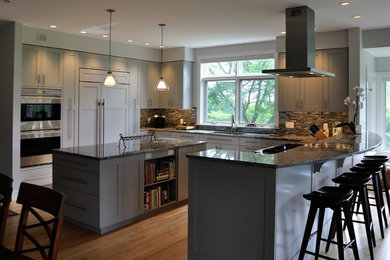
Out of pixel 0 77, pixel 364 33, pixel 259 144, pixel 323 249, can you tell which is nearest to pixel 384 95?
pixel 364 33

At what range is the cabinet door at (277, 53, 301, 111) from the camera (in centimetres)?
609

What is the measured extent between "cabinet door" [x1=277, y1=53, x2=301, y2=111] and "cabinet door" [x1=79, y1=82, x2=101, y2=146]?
3421mm

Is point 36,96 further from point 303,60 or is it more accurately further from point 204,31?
point 303,60

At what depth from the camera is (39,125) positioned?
18.7 feet

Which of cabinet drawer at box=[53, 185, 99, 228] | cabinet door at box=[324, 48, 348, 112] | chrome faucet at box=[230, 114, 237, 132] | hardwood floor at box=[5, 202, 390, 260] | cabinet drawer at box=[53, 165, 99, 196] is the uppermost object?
cabinet door at box=[324, 48, 348, 112]

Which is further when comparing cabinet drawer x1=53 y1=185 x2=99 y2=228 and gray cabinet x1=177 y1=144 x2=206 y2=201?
gray cabinet x1=177 y1=144 x2=206 y2=201

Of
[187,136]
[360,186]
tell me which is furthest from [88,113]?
[360,186]

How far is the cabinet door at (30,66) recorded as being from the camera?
5515 millimetres

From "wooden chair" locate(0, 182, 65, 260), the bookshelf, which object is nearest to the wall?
the bookshelf

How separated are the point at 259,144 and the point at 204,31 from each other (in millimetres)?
2164

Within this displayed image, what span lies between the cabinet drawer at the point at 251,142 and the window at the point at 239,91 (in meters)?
0.91

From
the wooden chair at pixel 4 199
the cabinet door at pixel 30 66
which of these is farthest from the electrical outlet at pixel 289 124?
the wooden chair at pixel 4 199

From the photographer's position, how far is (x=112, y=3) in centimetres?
427

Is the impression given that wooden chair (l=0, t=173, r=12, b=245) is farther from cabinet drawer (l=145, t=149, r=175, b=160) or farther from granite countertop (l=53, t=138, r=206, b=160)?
cabinet drawer (l=145, t=149, r=175, b=160)
